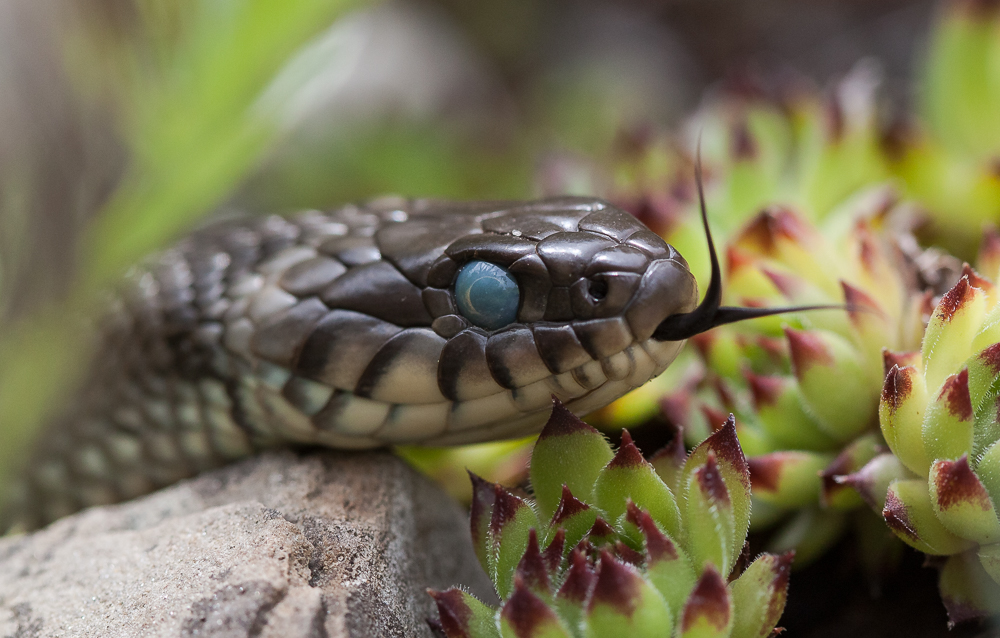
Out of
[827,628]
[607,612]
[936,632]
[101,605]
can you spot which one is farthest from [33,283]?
[936,632]

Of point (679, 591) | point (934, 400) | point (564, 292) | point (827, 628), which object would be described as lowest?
point (827, 628)

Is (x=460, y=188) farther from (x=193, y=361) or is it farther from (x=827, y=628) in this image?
(x=827, y=628)

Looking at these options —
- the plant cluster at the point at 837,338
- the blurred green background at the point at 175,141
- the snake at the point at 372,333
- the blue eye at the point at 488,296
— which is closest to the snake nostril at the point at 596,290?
the snake at the point at 372,333

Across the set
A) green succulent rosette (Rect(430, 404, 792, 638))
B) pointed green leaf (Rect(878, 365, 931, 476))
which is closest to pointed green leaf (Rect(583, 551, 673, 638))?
green succulent rosette (Rect(430, 404, 792, 638))

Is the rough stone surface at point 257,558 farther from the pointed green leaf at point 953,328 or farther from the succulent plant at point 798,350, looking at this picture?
the pointed green leaf at point 953,328

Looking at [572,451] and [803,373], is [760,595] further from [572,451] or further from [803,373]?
[803,373]

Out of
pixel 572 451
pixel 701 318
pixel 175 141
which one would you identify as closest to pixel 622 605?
pixel 572 451

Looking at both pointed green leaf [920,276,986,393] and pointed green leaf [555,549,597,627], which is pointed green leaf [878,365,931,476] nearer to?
pointed green leaf [920,276,986,393]
